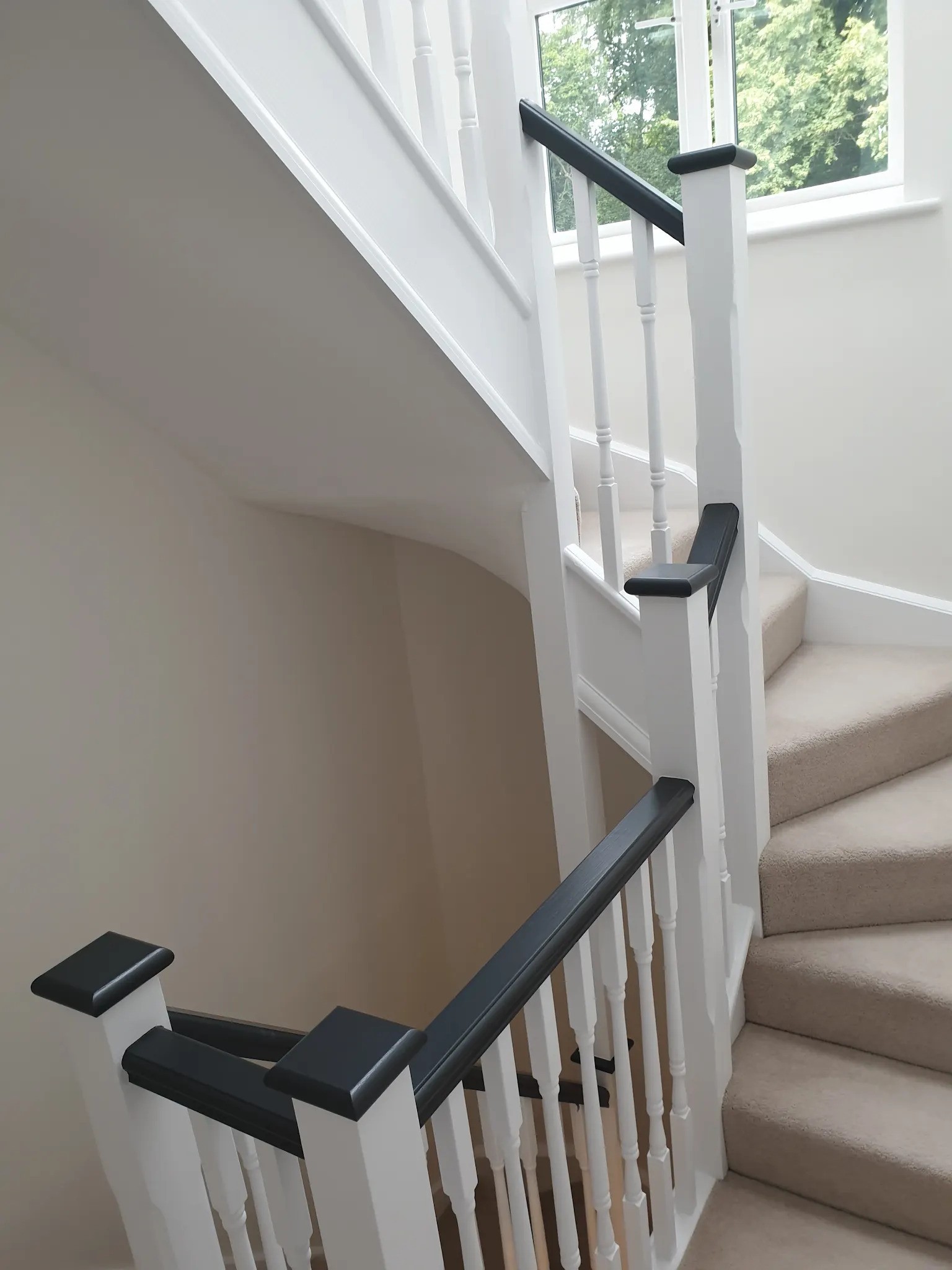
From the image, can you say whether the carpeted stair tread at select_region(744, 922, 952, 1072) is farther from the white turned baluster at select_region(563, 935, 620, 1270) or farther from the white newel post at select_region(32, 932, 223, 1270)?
the white newel post at select_region(32, 932, 223, 1270)

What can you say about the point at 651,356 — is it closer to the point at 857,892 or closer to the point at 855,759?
the point at 855,759

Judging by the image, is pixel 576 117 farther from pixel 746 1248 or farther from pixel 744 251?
pixel 746 1248

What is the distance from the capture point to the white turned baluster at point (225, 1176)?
1.19 meters

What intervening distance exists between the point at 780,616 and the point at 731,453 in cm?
99

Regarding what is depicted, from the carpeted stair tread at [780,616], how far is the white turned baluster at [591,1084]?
5.07ft

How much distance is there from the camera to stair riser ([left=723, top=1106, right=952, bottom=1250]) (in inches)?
73.5

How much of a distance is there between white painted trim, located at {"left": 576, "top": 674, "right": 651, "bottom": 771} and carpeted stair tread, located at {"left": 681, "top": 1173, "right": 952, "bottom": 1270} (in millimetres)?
916

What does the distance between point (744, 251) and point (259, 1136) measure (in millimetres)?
1771

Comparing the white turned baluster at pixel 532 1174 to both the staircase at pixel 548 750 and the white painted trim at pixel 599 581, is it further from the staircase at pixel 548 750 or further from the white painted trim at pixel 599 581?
the white painted trim at pixel 599 581

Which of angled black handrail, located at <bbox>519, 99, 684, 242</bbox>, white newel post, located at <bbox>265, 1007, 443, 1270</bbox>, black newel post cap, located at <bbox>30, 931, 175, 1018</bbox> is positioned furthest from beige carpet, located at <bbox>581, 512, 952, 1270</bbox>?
black newel post cap, located at <bbox>30, 931, 175, 1018</bbox>

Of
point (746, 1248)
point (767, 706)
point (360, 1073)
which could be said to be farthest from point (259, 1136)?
point (767, 706)

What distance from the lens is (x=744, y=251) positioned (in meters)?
1.97

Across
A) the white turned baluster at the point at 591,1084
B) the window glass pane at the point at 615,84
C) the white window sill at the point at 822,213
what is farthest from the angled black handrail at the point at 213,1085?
the window glass pane at the point at 615,84

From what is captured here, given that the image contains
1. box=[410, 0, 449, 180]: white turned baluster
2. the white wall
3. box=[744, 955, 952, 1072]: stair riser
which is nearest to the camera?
box=[410, 0, 449, 180]: white turned baluster
